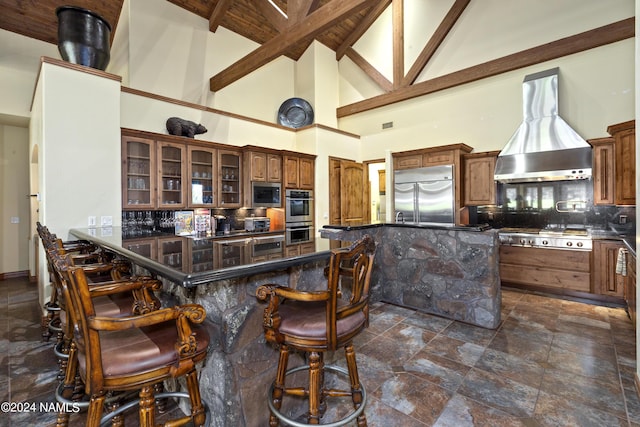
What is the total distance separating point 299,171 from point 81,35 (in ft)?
12.1

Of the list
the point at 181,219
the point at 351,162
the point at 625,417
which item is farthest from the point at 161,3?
the point at 625,417

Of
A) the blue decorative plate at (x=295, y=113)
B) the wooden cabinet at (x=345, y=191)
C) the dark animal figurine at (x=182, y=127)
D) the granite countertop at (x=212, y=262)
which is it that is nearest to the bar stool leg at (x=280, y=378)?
the granite countertop at (x=212, y=262)

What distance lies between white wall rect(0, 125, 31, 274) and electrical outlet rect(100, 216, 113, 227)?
3452mm

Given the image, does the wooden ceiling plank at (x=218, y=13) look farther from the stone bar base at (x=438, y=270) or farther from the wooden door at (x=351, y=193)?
the stone bar base at (x=438, y=270)

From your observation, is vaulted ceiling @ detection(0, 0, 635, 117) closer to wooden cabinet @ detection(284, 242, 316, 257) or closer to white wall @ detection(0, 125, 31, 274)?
white wall @ detection(0, 125, 31, 274)

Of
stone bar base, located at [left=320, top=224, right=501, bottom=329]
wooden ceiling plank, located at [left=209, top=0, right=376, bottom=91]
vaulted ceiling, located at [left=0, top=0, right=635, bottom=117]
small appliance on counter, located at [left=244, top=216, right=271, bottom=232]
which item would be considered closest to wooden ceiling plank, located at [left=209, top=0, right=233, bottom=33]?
vaulted ceiling, located at [left=0, top=0, right=635, bottom=117]

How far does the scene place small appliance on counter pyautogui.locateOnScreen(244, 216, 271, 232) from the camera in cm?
524

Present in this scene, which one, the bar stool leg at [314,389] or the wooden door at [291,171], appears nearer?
the bar stool leg at [314,389]

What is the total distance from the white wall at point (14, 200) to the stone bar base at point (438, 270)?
5885 millimetres

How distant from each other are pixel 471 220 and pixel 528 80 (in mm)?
2459

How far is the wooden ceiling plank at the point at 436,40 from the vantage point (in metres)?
5.51

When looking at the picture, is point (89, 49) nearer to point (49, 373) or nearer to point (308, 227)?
point (49, 373)

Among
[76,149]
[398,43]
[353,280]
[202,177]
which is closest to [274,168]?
[202,177]

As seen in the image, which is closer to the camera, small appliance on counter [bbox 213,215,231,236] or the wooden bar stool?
the wooden bar stool
